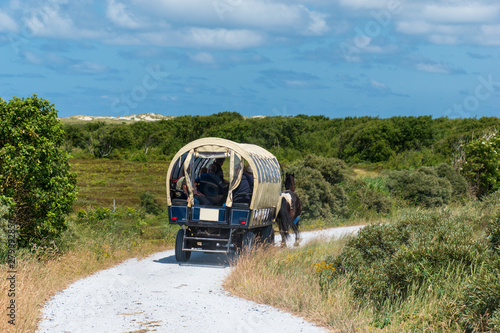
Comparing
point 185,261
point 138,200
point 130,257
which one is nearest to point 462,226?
point 185,261

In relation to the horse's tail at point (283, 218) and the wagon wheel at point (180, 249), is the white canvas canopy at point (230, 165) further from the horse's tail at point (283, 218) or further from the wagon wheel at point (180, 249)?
the horse's tail at point (283, 218)

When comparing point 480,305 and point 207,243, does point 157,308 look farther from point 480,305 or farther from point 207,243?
point 207,243

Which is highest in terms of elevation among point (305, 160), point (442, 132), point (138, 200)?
point (442, 132)

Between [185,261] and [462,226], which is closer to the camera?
[462,226]

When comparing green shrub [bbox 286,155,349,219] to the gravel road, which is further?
green shrub [bbox 286,155,349,219]

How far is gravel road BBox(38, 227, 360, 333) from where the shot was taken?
27.2 feet

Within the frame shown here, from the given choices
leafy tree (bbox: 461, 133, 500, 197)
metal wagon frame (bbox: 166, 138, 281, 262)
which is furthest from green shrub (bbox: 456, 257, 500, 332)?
leafy tree (bbox: 461, 133, 500, 197)

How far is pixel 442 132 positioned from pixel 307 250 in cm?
8745

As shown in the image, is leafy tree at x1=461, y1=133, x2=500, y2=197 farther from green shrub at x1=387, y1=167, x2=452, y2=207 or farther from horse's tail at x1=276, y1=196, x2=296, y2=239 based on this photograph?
horse's tail at x1=276, y1=196, x2=296, y2=239

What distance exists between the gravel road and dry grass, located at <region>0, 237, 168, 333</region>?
0.72 feet

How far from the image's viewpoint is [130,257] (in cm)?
1564

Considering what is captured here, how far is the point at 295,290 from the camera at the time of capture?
983 centimetres

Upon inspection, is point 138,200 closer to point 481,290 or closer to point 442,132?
point 481,290

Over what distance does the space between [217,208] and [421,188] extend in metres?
25.4
